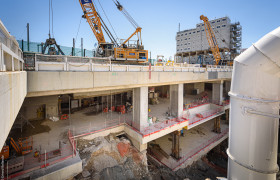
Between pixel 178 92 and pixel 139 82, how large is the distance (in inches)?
249

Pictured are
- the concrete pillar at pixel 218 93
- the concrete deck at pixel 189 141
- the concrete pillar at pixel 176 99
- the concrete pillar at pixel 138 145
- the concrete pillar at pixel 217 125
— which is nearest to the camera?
the concrete pillar at pixel 138 145

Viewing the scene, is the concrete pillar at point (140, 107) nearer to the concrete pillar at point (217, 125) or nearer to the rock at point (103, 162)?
the rock at point (103, 162)

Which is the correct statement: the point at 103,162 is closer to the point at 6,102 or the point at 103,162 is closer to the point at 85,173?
the point at 85,173

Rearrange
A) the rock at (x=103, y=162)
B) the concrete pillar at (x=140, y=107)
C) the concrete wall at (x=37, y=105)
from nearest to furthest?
the rock at (x=103, y=162)
the concrete pillar at (x=140, y=107)
the concrete wall at (x=37, y=105)

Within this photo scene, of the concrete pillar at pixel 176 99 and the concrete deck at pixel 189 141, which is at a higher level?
the concrete pillar at pixel 176 99

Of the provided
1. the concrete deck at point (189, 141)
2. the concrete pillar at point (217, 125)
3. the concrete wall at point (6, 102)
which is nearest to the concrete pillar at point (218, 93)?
the concrete pillar at point (217, 125)

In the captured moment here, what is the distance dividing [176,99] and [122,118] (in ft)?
21.2

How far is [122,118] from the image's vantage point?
14.6 m

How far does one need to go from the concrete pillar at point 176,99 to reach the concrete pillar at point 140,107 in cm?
478

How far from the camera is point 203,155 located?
16.8 metres

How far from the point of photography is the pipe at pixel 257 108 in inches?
157

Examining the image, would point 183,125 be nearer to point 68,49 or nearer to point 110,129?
point 110,129

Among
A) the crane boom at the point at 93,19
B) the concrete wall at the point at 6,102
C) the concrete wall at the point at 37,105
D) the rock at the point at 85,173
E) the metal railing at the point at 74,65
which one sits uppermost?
the crane boom at the point at 93,19

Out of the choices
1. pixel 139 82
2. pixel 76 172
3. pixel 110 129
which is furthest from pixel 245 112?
pixel 110 129
